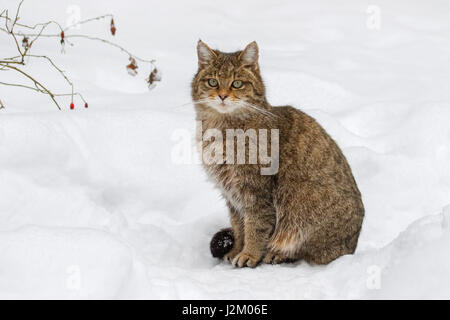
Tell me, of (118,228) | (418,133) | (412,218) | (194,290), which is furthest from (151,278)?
(418,133)

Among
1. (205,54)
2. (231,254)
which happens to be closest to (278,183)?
(231,254)

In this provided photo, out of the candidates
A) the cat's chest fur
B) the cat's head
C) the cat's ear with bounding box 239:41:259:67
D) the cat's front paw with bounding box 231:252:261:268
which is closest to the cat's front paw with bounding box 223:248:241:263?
→ the cat's front paw with bounding box 231:252:261:268

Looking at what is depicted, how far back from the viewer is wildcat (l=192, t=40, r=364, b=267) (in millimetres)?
3553

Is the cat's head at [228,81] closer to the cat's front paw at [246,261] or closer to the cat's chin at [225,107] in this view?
the cat's chin at [225,107]

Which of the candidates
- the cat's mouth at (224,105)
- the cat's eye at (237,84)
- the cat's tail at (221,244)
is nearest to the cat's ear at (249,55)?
the cat's eye at (237,84)

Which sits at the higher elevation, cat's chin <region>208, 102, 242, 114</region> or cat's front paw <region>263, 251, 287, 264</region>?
cat's chin <region>208, 102, 242, 114</region>

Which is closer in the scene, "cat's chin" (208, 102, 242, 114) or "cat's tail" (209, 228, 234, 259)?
"cat's chin" (208, 102, 242, 114)

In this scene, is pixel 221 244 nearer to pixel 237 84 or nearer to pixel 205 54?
pixel 237 84

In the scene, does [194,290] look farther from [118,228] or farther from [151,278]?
[118,228]

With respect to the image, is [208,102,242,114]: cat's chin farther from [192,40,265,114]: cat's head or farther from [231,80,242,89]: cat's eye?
[231,80,242,89]: cat's eye

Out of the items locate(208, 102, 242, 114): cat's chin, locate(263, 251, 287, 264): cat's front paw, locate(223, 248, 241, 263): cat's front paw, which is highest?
locate(208, 102, 242, 114): cat's chin

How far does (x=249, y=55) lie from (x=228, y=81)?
0.83ft

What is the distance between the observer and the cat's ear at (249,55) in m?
3.69

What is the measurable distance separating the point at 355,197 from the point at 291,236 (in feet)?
1.55
